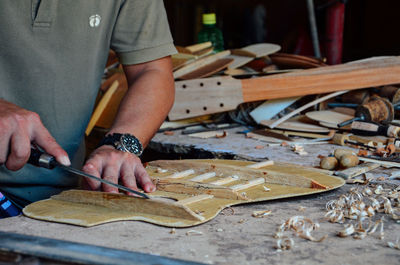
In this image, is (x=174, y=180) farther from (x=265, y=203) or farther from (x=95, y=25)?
(x=95, y=25)

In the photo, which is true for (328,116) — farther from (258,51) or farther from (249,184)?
(249,184)

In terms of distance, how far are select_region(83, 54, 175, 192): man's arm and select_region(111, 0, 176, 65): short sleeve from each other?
0.04 metres

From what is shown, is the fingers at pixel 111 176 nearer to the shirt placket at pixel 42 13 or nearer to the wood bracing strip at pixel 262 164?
the wood bracing strip at pixel 262 164

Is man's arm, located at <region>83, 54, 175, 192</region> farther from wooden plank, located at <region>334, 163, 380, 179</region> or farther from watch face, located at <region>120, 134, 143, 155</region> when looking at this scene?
wooden plank, located at <region>334, 163, 380, 179</region>

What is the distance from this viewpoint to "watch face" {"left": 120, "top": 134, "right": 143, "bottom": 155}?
170 cm

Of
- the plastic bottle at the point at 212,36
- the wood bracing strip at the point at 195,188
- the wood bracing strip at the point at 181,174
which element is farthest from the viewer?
the plastic bottle at the point at 212,36

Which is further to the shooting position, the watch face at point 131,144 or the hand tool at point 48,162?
the watch face at point 131,144

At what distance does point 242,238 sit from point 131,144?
654 mm

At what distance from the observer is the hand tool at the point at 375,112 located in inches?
90.0

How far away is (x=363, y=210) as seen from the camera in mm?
1348

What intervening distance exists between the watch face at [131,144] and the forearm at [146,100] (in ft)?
0.36

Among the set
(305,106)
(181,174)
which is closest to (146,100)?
(181,174)

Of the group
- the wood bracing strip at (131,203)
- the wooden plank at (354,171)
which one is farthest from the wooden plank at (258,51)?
the wood bracing strip at (131,203)

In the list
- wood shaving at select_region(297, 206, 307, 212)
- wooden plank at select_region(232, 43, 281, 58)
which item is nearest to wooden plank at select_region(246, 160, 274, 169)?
wood shaving at select_region(297, 206, 307, 212)
